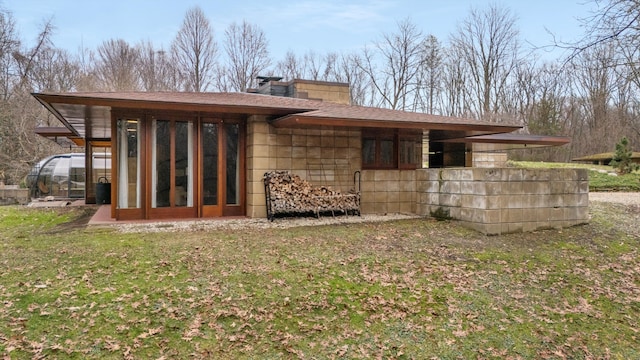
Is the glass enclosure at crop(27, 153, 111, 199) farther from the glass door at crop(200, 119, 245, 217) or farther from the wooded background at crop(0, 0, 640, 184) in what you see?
the wooded background at crop(0, 0, 640, 184)

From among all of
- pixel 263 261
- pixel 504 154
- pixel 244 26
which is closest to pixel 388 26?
pixel 244 26

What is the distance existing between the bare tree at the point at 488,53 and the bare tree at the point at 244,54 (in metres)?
13.1

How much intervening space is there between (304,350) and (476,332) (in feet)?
5.55

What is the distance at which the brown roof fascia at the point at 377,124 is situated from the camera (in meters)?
7.68

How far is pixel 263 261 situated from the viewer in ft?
16.8

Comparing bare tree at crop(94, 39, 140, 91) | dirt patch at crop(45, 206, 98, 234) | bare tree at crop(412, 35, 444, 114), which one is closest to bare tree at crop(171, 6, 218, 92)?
bare tree at crop(94, 39, 140, 91)

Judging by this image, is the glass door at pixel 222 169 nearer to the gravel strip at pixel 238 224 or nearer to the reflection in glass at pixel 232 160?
the reflection in glass at pixel 232 160

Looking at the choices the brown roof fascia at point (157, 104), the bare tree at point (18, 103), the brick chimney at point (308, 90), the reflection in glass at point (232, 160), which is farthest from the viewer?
the bare tree at point (18, 103)

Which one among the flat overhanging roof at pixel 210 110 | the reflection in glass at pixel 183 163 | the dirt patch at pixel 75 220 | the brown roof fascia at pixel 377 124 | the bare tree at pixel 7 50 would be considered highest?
the bare tree at pixel 7 50

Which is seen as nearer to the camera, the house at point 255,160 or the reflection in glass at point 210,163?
the house at point 255,160

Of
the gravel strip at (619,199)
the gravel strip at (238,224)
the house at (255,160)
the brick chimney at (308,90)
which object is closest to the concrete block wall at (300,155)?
the house at (255,160)

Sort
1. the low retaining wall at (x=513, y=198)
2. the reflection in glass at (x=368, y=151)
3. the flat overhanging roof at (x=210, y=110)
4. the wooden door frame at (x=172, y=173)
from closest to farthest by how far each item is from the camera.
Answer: the flat overhanging roof at (x=210, y=110) < the low retaining wall at (x=513, y=198) < the wooden door frame at (x=172, y=173) < the reflection in glass at (x=368, y=151)

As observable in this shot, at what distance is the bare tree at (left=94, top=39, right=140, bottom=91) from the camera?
76.4 ft

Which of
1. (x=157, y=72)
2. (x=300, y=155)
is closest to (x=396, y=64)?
(x=157, y=72)
